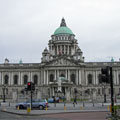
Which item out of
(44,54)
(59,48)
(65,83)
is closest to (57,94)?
(65,83)

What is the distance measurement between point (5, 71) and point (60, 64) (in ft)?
77.8

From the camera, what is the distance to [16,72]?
3836 inches

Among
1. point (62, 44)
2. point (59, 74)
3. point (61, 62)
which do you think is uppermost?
point (62, 44)

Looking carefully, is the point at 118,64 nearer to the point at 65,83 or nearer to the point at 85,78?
the point at 85,78

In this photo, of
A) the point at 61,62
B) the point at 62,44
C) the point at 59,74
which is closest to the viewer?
the point at 59,74

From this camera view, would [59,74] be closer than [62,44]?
Yes

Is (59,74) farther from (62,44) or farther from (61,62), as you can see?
(62,44)

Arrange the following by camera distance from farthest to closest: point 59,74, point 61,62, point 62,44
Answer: point 62,44, point 61,62, point 59,74

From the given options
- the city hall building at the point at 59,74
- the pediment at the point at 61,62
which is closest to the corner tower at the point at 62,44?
the city hall building at the point at 59,74

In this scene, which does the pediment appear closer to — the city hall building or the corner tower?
the city hall building

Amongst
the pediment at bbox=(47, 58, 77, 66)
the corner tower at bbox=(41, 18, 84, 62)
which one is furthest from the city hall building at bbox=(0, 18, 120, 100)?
the corner tower at bbox=(41, 18, 84, 62)

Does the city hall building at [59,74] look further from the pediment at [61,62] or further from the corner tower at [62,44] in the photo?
the corner tower at [62,44]

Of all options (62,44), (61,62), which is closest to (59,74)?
(61,62)

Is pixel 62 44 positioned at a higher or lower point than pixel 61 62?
higher
